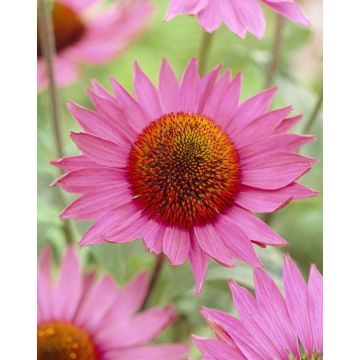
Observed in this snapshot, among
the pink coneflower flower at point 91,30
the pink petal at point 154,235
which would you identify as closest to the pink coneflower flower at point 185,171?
the pink petal at point 154,235

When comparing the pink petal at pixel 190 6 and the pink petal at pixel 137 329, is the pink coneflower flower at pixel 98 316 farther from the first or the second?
the pink petal at pixel 190 6

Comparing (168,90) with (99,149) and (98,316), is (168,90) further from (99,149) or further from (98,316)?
(98,316)

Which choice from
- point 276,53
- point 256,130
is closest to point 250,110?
point 256,130

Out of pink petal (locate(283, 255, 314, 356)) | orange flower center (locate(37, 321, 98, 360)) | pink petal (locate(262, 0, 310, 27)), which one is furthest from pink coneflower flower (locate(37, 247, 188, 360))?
pink petal (locate(262, 0, 310, 27))
